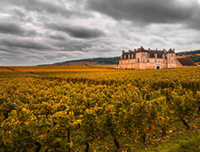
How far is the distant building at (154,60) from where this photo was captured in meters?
96.5

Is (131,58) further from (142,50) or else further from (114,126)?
(114,126)

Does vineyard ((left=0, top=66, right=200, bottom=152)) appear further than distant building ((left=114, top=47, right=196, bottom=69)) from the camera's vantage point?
No

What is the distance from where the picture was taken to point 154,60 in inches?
3935

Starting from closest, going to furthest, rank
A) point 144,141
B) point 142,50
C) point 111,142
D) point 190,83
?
point 144,141 → point 111,142 → point 190,83 → point 142,50

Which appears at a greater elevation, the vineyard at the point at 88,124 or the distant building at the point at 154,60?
the distant building at the point at 154,60

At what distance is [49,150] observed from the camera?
671 cm

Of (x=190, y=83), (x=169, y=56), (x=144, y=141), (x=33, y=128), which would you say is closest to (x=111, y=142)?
(x=144, y=141)

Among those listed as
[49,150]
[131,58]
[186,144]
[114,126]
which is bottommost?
[186,144]

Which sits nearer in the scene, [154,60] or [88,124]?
[88,124]

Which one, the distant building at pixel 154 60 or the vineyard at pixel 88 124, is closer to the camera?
the vineyard at pixel 88 124

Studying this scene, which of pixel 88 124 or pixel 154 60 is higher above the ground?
pixel 154 60

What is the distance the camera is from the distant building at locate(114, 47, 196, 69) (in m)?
96.5

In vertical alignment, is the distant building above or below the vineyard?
above

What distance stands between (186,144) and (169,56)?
106139mm
